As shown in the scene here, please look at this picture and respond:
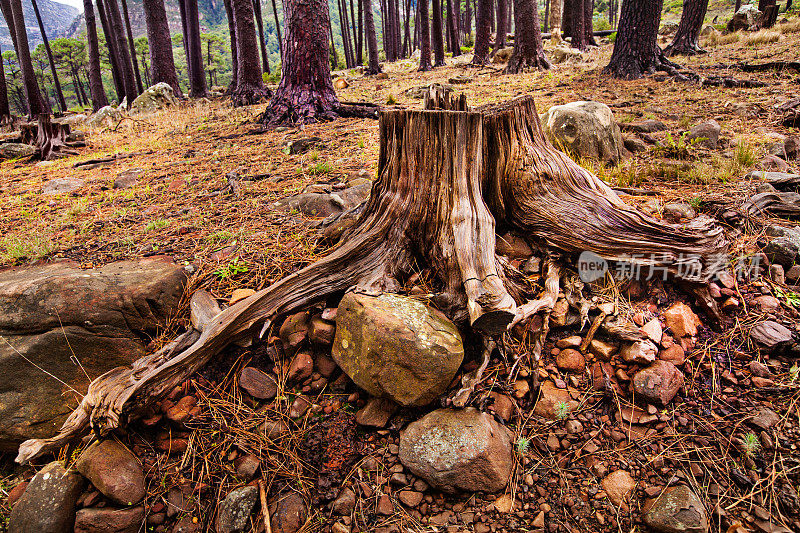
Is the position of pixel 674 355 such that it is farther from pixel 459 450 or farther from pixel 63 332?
pixel 63 332

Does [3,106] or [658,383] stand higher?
[3,106]

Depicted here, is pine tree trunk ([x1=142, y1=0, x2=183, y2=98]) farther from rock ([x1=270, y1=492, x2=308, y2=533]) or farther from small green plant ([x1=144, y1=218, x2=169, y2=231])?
rock ([x1=270, y1=492, x2=308, y2=533])

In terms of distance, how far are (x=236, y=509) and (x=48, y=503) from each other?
876mm

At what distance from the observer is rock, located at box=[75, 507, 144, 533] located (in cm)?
186

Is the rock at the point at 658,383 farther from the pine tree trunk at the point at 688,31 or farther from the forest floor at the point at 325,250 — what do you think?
the pine tree trunk at the point at 688,31

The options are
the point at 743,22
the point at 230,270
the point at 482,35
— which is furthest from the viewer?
the point at 743,22

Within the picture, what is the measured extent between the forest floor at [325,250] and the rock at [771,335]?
6 cm

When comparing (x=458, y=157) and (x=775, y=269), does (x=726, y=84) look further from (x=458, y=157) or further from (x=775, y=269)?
(x=458, y=157)

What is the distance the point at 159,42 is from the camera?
13336 millimetres

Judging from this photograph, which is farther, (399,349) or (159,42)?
(159,42)

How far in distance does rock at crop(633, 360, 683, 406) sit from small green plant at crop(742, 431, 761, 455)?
32 cm

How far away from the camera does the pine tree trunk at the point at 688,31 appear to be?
34.8ft

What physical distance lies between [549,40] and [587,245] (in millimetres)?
17455

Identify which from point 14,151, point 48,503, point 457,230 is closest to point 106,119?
point 14,151
